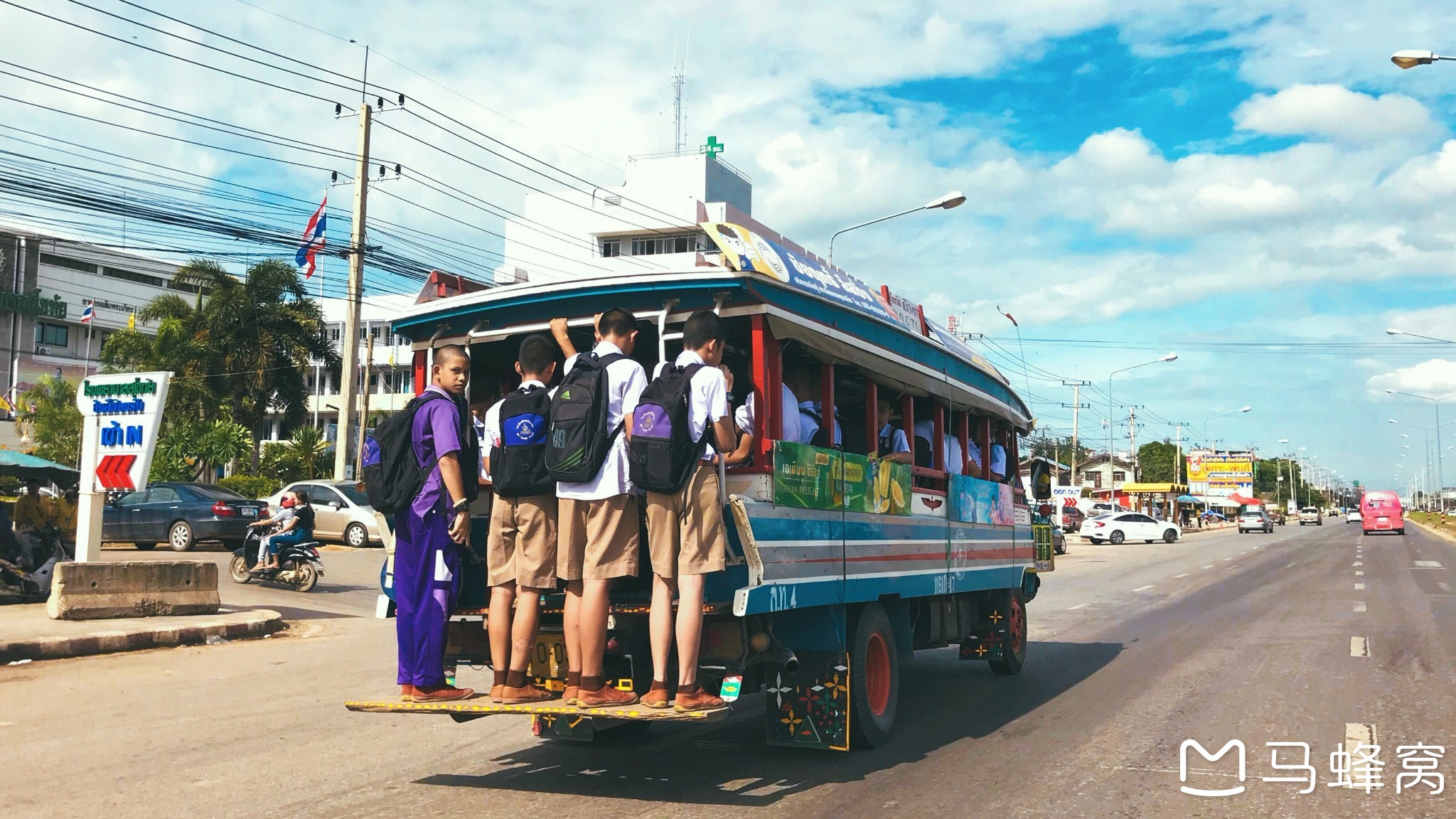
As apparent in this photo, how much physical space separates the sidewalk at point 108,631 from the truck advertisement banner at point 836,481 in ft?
26.8

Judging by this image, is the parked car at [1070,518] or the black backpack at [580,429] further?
the parked car at [1070,518]

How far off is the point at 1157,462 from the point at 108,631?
137 metres

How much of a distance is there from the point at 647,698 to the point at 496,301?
243 cm

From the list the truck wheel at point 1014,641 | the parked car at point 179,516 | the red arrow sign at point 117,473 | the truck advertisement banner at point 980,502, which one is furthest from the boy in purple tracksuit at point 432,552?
→ the parked car at point 179,516

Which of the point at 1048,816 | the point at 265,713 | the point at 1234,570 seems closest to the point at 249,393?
the point at 1234,570

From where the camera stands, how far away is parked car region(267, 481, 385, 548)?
25266mm

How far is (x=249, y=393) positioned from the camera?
36.4 meters

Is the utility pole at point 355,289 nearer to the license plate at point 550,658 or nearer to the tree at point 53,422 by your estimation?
the tree at point 53,422

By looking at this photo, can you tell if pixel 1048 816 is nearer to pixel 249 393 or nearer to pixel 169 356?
pixel 249 393

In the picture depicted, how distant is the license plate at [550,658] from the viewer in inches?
235

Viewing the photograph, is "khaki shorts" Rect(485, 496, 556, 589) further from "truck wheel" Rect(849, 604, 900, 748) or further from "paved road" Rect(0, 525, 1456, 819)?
"truck wheel" Rect(849, 604, 900, 748)

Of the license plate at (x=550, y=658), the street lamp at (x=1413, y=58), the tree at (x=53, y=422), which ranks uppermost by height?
the street lamp at (x=1413, y=58)

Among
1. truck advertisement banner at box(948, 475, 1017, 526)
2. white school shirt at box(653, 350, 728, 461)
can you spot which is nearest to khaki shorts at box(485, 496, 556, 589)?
white school shirt at box(653, 350, 728, 461)

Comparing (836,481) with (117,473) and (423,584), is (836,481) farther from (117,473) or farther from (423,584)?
(117,473)
